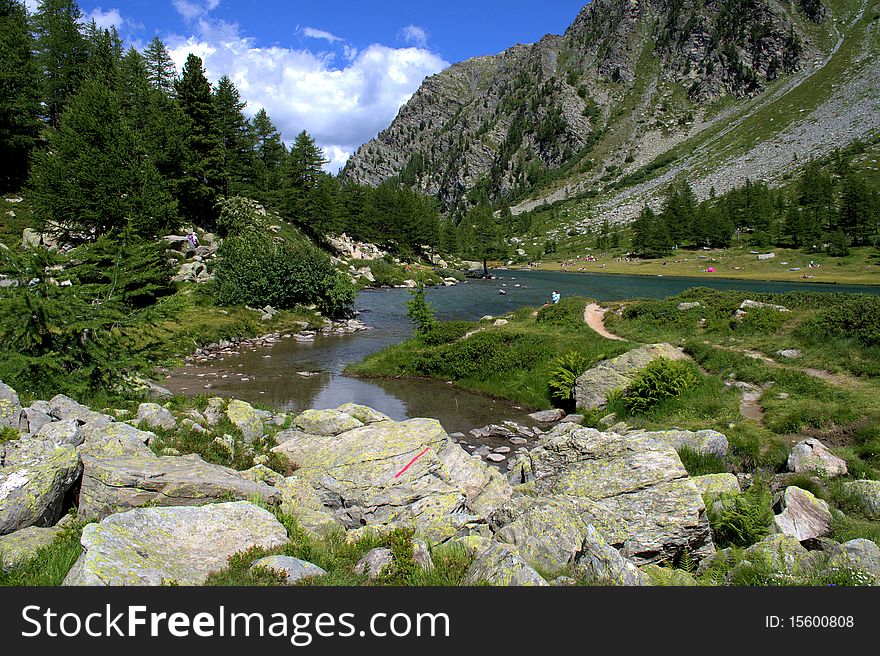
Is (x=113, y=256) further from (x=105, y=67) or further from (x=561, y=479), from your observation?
(x=105, y=67)

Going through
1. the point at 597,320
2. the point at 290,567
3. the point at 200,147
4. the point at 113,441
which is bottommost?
the point at 597,320

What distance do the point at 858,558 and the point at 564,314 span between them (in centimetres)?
2704

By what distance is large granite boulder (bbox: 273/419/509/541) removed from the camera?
30.9ft

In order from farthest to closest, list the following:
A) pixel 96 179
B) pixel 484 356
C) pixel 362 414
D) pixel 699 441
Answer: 1. pixel 96 179
2. pixel 484 356
3. pixel 362 414
4. pixel 699 441

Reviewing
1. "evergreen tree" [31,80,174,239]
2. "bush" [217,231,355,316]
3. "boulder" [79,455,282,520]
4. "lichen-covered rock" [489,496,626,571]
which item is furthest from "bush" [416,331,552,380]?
"evergreen tree" [31,80,174,239]

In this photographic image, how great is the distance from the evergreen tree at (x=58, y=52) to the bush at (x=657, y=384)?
241ft

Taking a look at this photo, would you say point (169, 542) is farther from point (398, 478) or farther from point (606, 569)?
point (606, 569)

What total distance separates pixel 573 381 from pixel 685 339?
25.2 feet

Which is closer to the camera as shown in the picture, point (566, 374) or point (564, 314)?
point (566, 374)

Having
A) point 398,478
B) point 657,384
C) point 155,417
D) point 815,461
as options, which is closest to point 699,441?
point 815,461

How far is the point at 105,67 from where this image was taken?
6200 cm

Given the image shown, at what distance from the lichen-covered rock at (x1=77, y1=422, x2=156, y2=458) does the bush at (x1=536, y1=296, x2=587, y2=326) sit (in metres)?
26.0

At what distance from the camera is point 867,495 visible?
9688 millimetres

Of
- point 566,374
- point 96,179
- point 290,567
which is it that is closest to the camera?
point 290,567
